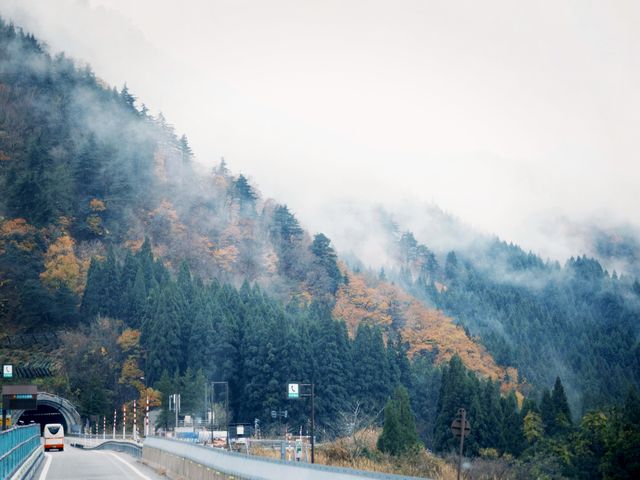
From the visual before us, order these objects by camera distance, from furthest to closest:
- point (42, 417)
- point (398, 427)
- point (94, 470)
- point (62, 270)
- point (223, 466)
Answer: point (62, 270) < point (42, 417) < point (398, 427) < point (94, 470) < point (223, 466)

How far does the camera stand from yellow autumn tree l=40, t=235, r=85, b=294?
125000 millimetres

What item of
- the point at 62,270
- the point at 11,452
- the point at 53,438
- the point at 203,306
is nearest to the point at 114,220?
the point at 62,270

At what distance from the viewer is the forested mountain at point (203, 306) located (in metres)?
99.4

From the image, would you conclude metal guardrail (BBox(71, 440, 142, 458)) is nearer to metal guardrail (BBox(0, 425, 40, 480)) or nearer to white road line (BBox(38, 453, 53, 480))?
white road line (BBox(38, 453, 53, 480))

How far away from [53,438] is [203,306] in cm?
5056

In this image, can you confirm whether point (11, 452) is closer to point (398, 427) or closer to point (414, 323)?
point (398, 427)

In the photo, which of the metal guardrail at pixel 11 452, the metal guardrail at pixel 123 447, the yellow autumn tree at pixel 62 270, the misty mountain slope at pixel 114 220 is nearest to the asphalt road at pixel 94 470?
the metal guardrail at pixel 11 452

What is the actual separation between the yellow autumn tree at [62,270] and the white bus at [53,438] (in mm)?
63094

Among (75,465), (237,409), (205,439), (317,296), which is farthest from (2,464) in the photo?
(317,296)

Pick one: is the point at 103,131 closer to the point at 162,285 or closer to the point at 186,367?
the point at 162,285

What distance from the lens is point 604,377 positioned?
170 metres

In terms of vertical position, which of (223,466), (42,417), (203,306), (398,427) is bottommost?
(223,466)

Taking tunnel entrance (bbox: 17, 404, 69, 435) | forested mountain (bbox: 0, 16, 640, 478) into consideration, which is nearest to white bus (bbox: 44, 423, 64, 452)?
forested mountain (bbox: 0, 16, 640, 478)

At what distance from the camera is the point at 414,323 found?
151125 mm
